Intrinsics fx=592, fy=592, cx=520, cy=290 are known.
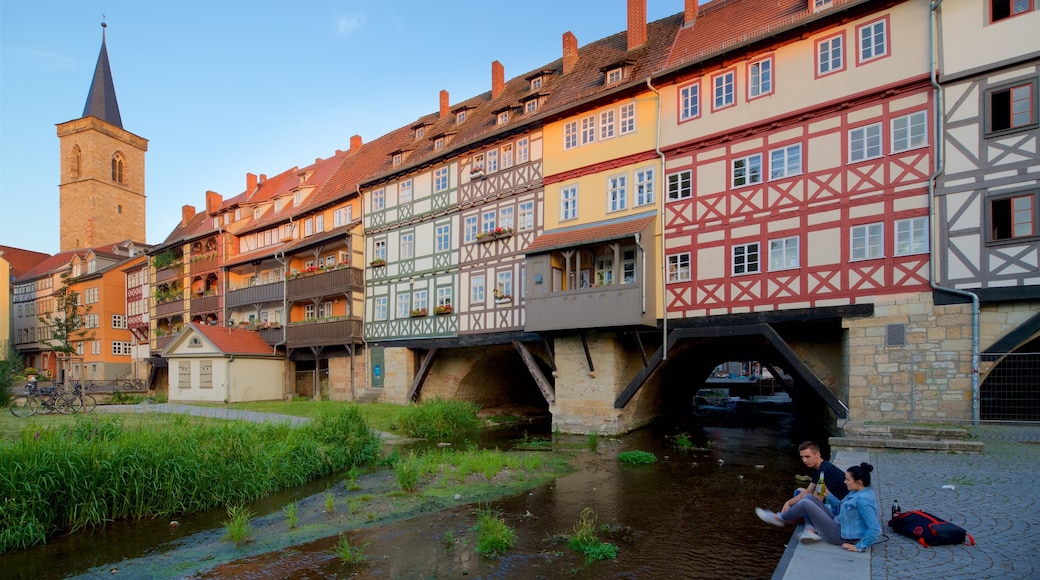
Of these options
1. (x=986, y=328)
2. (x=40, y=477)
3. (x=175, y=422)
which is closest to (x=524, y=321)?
(x=175, y=422)

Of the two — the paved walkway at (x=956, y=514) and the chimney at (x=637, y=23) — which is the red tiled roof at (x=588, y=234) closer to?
the chimney at (x=637, y=23)

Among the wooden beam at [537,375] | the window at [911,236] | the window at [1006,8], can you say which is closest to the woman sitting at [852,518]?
the window at [911,236]

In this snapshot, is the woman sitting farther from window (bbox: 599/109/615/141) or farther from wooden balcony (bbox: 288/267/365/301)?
wooden balcony (bbox: 288/267/365/301)

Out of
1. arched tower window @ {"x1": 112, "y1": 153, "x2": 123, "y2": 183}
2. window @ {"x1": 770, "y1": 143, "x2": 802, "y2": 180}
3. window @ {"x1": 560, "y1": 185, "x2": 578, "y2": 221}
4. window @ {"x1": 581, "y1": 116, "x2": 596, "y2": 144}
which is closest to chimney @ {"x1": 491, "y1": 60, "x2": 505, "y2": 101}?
window @ {"x1": 581, "y1": 116, "x2": 596, "y2": 144}

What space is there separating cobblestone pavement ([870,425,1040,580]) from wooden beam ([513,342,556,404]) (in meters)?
10.3

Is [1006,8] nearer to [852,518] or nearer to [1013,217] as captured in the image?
[1013,217]

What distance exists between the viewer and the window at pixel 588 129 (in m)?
19.2

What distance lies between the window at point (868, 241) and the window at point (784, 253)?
132 cm

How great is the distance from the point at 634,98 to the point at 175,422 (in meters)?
15.0

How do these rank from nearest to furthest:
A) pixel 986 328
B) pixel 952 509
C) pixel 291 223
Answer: pixel 952 509
pixel 986 328
pixel 291 223

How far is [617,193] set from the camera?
1844 centimetres

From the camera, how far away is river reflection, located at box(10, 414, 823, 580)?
6.94m

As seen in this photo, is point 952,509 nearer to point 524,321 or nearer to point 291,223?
point 524,321

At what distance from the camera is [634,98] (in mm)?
18234
